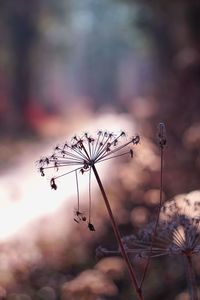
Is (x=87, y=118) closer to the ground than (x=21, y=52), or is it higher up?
closer to the ground

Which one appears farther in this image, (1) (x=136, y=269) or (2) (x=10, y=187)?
(2) (x=10, y=187)

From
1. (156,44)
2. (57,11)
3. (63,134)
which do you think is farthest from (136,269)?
(57,11)

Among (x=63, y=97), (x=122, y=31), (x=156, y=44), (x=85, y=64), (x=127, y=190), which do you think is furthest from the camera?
(x=85, y=64)

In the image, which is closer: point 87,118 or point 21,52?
point 21,52

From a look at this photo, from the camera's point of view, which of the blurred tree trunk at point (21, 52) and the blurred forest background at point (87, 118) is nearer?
the blurred forest background at point (87, 118)

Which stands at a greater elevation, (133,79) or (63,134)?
(133,79)

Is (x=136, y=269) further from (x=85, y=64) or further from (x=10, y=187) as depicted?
(x=85, y=64)

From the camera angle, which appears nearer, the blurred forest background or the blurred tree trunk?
the blurred forest background

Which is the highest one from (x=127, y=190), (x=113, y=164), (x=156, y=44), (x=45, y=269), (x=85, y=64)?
(x=85, y=64)
